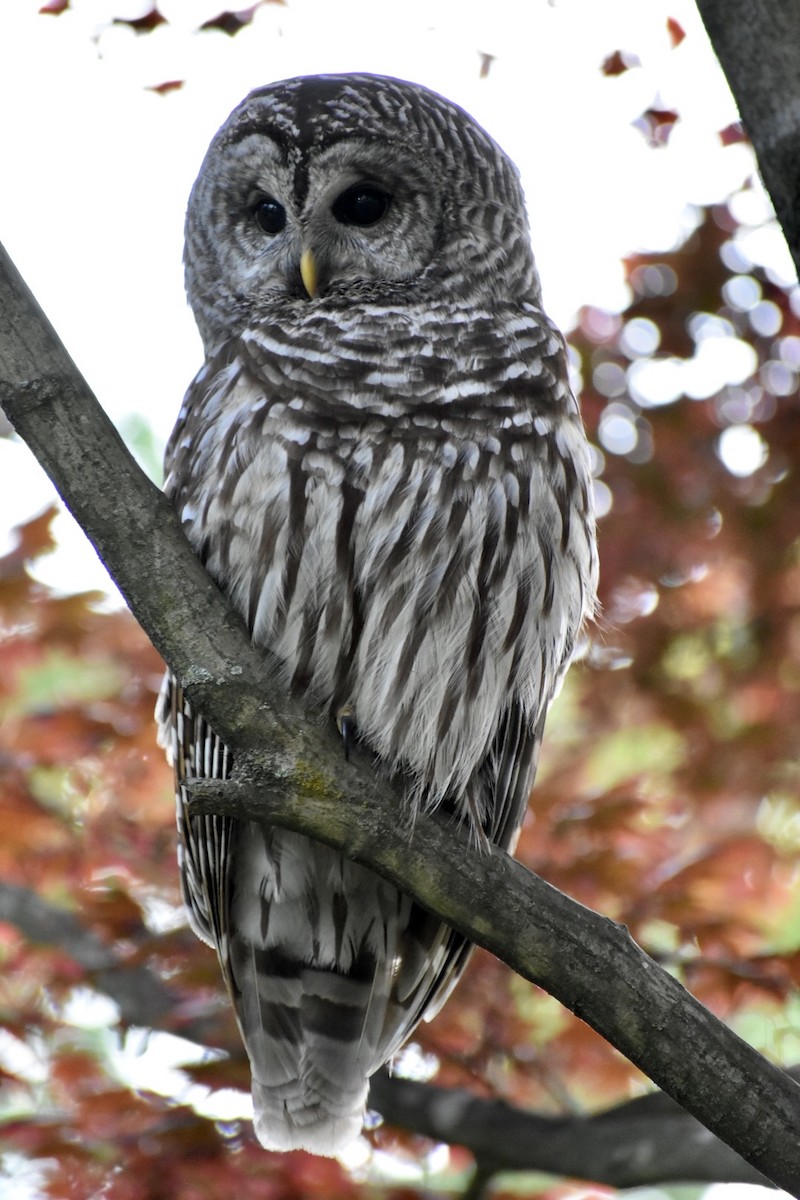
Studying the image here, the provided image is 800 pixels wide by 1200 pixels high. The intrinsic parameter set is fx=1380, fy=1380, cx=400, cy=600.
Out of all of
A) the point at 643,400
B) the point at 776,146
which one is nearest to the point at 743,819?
the point at 643,400

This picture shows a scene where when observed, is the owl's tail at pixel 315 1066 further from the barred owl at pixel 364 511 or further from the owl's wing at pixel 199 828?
the owl's wing at pixel 199 828

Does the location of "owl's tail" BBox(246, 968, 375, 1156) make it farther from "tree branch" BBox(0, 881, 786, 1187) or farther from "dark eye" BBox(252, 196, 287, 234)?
"dark eye" BBox(252, 196, 287, 234)

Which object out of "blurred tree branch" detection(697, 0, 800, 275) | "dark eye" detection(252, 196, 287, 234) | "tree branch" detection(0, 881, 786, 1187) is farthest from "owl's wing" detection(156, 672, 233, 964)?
"blurred tree branch" detection(697, 0, 800, 275)

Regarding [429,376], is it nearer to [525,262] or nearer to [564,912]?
[525,262]

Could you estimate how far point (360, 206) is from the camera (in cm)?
364

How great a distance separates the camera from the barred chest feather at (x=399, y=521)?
9.77 feet

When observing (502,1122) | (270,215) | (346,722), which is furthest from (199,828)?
(270,215)

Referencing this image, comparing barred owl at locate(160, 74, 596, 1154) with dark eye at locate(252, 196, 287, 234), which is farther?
dark eye at locate(252, 196, 287, 234)

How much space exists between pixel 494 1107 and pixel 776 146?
2.41 metres

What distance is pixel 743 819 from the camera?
4.93m

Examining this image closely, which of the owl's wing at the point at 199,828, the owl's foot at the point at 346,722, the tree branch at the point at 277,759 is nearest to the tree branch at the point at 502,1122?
the owl's wing at the point at 199,828

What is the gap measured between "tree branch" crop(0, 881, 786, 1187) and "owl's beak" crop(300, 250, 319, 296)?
6.03 feet

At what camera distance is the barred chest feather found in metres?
2.98

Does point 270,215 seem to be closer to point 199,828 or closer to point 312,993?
point 199,828
